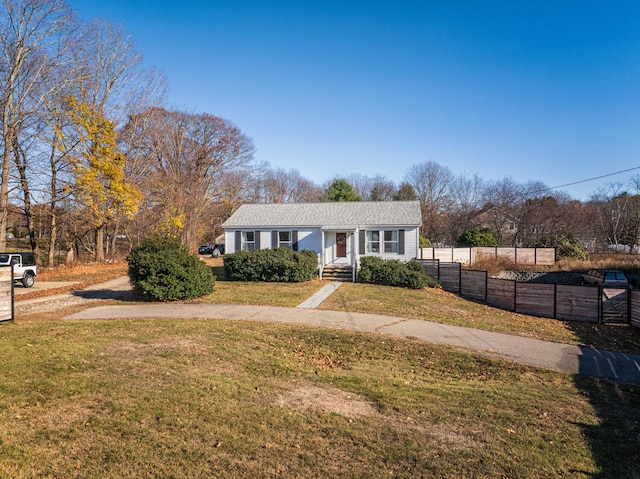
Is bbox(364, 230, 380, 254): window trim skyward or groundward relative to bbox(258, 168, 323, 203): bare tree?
groundward

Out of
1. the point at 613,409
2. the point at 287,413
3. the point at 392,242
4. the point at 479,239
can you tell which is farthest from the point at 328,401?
the point at 479,239

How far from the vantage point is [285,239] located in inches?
981

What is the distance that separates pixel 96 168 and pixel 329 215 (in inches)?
604

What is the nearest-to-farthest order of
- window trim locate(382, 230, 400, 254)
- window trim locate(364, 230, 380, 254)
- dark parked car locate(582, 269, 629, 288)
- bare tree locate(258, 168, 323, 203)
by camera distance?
1. dark parked car locate(582, 269, 629, 288)
2. window trim locate(382, 230, 400, 254)
3. window trim locate(364, 230, 380, 254)
4. bare tree locate(258, 168, 323, 203)

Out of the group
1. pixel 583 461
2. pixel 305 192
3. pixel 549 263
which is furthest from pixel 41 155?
pixel 305 192

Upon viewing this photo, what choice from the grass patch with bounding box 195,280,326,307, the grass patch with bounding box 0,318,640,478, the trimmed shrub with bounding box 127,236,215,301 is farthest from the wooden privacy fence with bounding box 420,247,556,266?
the grass patch with bounding box 0,318,640,478

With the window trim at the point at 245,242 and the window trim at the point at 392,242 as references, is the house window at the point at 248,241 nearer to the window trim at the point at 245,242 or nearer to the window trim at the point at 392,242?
the window trim at the point at 245,242

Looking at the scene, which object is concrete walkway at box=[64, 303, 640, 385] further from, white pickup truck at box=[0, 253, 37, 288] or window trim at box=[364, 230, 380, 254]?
window trim at box=[364, 230, 380, 254]

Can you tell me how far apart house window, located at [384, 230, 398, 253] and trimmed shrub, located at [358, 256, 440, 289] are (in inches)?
124

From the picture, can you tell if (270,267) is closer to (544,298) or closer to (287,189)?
(544,298)

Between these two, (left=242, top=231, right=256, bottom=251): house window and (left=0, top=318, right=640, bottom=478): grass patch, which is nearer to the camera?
(left=0, top=318, right=640, bottom=478): grass patch

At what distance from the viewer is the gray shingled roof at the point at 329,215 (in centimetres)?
2408

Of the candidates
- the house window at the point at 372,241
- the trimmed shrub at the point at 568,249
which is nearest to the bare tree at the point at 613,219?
the trimmed shrub at the point at 568,249

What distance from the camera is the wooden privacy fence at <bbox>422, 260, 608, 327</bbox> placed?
14.0 metres
